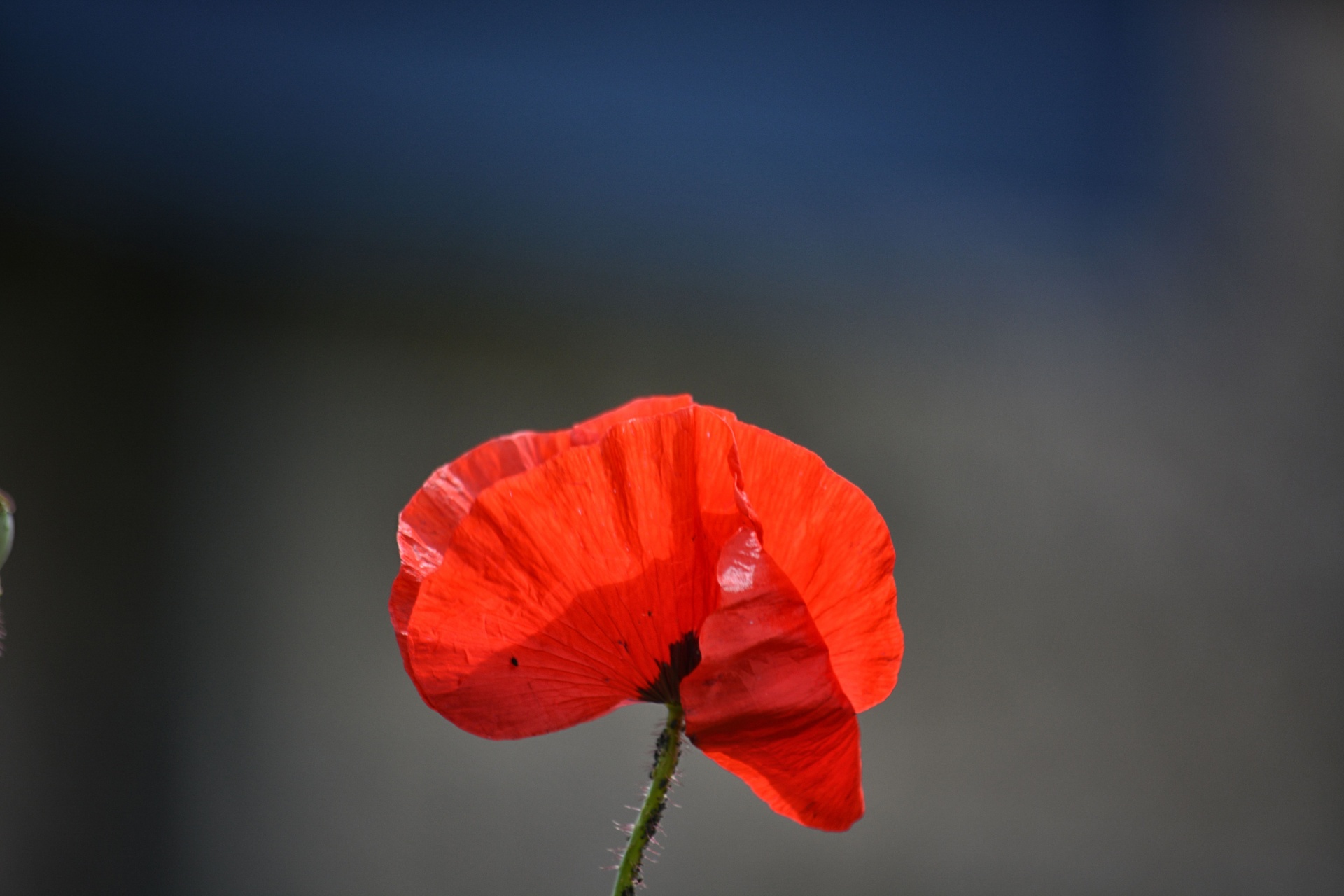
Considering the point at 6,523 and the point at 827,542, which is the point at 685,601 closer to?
the point at 827,542

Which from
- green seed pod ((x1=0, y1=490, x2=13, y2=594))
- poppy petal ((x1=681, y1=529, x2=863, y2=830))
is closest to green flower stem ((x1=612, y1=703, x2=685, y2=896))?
poppy petal ((x1=681, y1=529, x2=863, y2=830))

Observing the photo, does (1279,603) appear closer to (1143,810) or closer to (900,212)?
(1143,810)

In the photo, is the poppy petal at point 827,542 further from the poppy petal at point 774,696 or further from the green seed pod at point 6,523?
the green seed pod at point 6,523

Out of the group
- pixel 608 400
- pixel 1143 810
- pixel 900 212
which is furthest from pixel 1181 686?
pixel 608 400

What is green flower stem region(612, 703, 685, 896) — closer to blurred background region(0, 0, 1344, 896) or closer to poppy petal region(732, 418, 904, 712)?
poppy petal region(732, 418, 904, 712)

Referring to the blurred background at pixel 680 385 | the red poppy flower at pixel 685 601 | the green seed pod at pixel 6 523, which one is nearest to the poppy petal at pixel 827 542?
the red poppy flower at pixel 685 601

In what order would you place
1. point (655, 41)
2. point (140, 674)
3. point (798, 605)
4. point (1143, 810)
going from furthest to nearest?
point (1143, 810)
point (655, 41)
point (140, 674)
point (798, 605)
